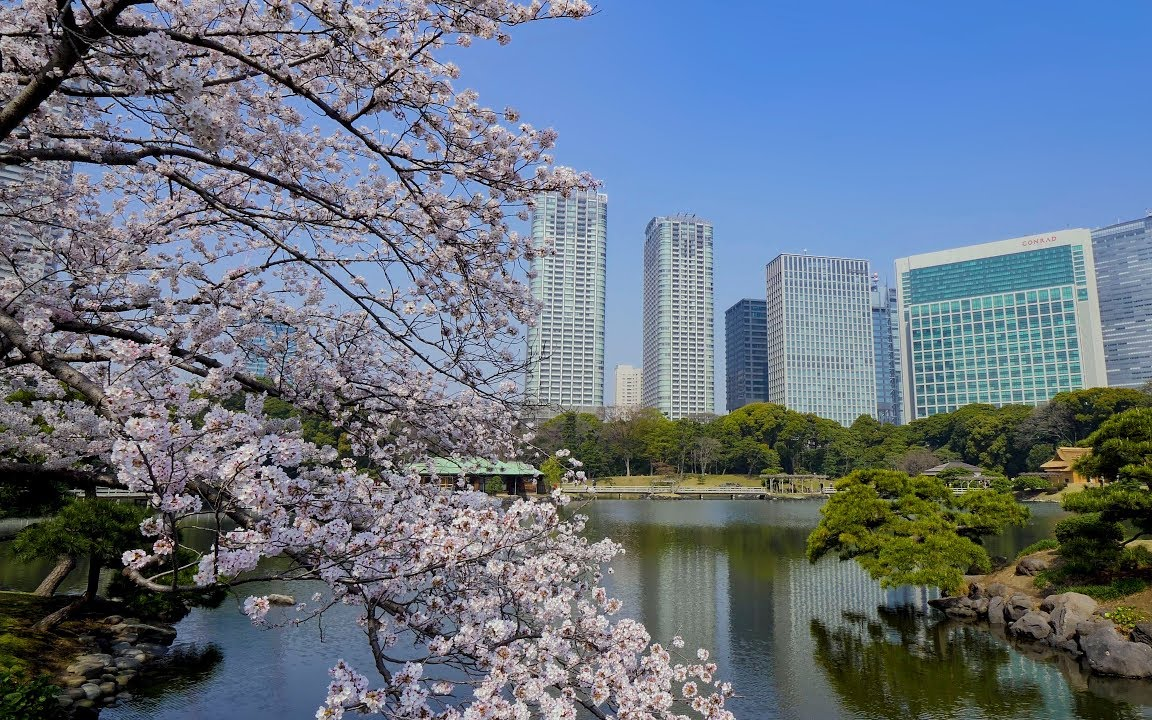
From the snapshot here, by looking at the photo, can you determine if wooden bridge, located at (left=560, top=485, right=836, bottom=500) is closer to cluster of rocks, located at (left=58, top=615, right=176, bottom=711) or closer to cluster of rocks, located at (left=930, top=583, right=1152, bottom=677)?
cluster of rocks, located at (left=930, top=583, right=1152, bottom=677)

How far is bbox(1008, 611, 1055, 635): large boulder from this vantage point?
38.0 feet

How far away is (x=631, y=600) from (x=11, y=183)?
40.6 feet

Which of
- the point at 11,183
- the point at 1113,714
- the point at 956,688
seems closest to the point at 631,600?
the point at 956,688

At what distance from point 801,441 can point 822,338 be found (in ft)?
139

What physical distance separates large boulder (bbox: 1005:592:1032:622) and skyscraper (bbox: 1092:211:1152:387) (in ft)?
341

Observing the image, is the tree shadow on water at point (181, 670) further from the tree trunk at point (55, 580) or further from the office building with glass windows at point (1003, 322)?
the office building with glass windows at point (1003, 322)

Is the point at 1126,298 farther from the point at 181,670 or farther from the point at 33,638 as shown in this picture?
the point at 33,638

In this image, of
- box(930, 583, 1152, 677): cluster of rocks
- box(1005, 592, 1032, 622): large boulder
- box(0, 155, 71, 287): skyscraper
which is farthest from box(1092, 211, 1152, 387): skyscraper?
box(0, 155, 71, 287): skyscraper

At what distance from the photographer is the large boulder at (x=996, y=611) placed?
12.8 meters

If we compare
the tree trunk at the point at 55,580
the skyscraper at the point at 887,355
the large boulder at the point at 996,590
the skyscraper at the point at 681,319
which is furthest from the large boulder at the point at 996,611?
the skyscraper at the point at 887,355

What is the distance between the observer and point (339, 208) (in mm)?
4066

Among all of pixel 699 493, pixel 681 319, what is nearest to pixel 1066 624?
pixel 699 493

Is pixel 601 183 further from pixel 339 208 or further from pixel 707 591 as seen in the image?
pixel 707 591

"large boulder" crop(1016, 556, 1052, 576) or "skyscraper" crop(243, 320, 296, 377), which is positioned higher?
"skyscraper" crop(243, 320, 296, 377)
